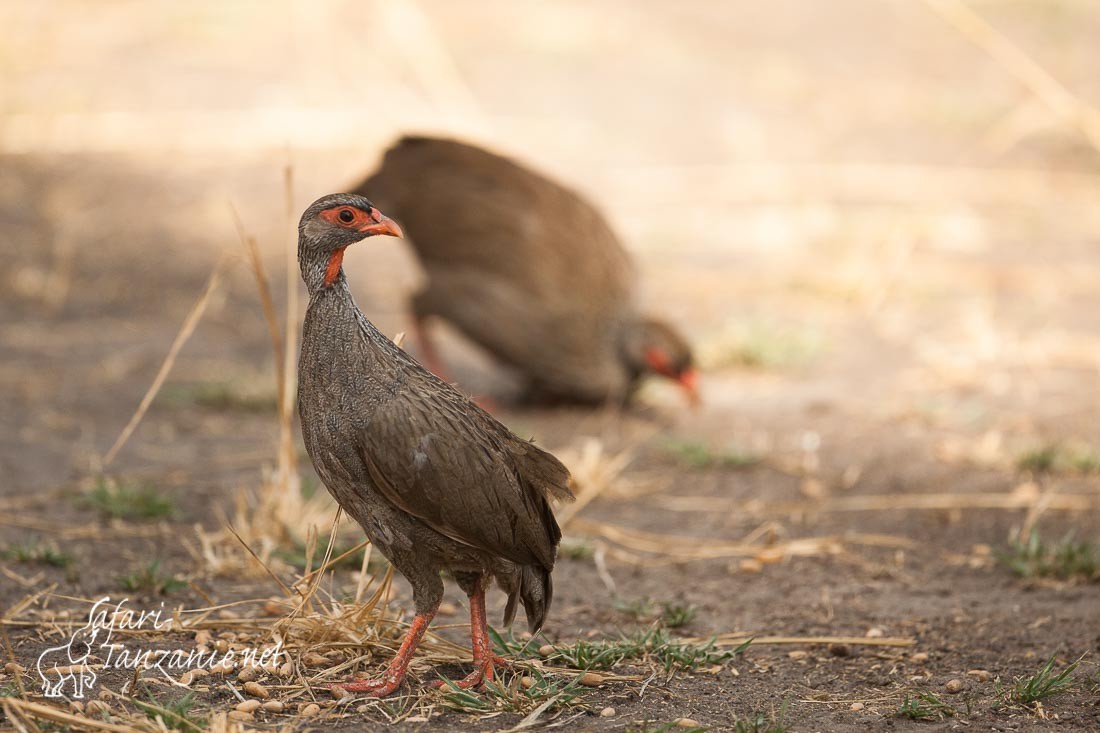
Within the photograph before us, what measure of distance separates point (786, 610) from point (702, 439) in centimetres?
208

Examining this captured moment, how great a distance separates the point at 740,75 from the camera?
12703 millimetres

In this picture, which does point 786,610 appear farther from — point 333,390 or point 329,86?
point 329,86

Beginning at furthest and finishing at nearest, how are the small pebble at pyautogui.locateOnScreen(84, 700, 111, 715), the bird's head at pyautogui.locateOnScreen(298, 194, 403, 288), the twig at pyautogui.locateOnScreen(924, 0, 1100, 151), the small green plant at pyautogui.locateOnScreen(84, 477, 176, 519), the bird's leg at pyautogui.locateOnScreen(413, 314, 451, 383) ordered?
the bird's leg at pyautogui.locateOnScreen(413, 314, 451, 383) < the twig at pyautogui.locateOnScreen(924, 0, 1100, 151) < the small green plant at pyautogui.locateOnScreen(84, 477, 176, 519) < the bird's head at pyautogui.locateOnScreen(298, 194, 403, 288) < the small pebble at pyautogui.locateOnScreen(84, 700, 111, 715)

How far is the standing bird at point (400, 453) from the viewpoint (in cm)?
299

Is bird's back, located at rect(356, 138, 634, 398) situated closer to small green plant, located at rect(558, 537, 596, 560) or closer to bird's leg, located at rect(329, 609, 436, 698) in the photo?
small green plant, located at rect(558, 537, 596, 560)

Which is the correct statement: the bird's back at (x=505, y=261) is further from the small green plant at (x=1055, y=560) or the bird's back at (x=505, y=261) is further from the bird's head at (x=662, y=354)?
the small green plant at (x=1055, y=560)

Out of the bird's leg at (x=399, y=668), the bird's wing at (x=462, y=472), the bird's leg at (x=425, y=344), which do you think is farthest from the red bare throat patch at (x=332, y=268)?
the bird's leg at (x=425, y=344)

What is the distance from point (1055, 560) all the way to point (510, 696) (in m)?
2.05

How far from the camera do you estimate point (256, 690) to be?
10.1 feet

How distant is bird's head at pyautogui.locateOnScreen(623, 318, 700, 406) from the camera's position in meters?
6.36

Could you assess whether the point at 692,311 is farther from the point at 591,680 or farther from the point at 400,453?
the point at 400,453

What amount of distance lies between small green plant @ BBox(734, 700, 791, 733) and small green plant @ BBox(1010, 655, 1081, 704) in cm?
59

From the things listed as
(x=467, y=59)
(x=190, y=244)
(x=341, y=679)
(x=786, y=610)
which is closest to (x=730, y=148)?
(x=467, y=59)

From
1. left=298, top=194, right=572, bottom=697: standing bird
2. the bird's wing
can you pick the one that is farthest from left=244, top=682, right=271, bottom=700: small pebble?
the bird's wing
